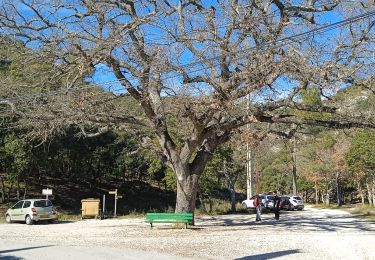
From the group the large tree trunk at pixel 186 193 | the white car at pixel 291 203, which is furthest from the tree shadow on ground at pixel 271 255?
the white car at pixel 291 203

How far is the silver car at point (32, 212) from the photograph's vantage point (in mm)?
26531

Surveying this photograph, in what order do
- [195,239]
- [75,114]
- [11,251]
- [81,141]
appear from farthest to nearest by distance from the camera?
[81,141] → [75,114] → [195,239] → [11,251]

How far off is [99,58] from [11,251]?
8.77 m

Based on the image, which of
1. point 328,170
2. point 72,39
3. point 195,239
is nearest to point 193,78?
point 72,39

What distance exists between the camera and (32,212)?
26453 millimetres

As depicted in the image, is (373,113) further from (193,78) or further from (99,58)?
(99,58)

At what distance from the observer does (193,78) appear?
20359mm

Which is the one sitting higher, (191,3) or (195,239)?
(191,3)

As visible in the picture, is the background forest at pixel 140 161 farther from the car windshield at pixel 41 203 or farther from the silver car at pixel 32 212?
the silver car at pixel 32 212

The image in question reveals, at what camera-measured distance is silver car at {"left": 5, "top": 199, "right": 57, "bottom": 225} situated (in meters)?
26.5

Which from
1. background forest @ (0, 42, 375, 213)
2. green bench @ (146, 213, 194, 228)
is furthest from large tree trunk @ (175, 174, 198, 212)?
background forest @ (0, 42, 375, 213)

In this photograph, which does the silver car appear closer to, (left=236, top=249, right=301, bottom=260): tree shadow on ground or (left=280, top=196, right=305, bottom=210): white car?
(left=236, top=249, right=301, bottom=260): tree shadow on ground

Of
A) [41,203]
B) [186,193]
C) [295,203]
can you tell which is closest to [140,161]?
[295,203]

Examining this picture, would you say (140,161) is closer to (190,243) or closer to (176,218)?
(176,218)
